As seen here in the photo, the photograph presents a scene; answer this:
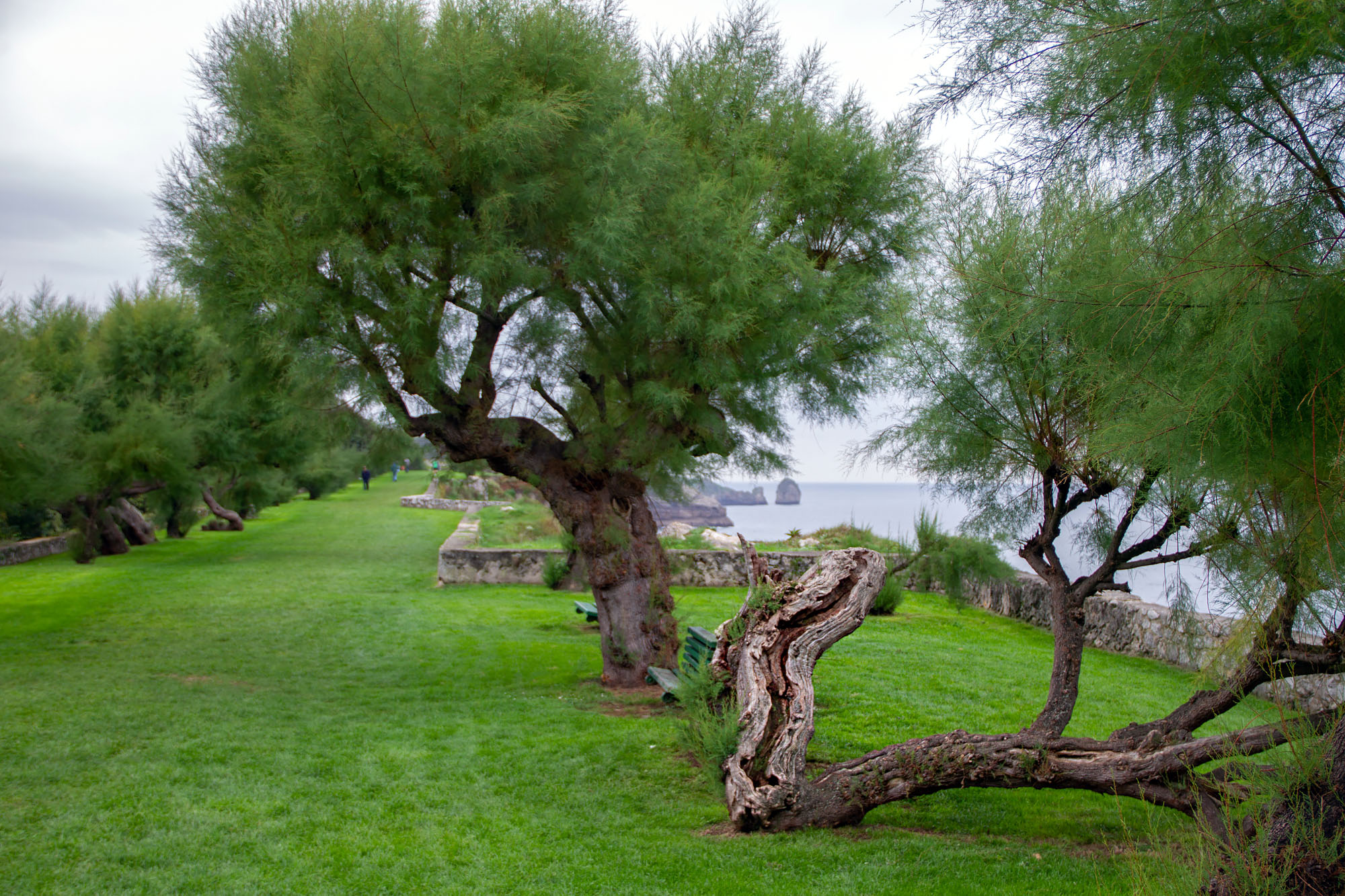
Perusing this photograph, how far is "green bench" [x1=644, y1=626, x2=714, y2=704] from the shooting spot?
6848 millimetres

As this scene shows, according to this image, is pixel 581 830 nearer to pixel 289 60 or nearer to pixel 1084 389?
pixel 1084 389

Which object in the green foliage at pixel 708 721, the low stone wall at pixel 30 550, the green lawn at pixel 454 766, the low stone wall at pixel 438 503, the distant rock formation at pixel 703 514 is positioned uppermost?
the distant rock formation at pixel 703 514

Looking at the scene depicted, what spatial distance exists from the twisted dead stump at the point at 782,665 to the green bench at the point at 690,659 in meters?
0.93

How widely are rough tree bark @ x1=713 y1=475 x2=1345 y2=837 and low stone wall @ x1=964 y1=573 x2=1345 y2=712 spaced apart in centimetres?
51

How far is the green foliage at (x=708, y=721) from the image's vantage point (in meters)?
4.92

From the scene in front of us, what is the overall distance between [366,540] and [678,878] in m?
20.4

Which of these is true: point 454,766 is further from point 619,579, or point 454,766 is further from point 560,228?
point 560,228

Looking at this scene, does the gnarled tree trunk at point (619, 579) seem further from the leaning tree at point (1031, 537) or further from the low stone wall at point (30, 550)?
the low stone wall at point (30, 550)

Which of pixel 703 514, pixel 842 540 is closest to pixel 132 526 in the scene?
pixel 703 514

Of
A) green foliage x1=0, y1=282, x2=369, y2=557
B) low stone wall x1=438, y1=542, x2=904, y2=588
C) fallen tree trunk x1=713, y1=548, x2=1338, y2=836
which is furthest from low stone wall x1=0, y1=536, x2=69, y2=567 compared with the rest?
fallen tree trunk x1=713, y1=548, x2=1338, y2=836

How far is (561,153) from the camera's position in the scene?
7152 mm

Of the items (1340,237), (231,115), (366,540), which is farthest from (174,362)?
(1340,237)

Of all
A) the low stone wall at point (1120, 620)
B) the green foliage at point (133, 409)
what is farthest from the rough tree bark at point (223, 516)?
the low stone wall at point (1120, 620)

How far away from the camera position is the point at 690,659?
7371 mm
